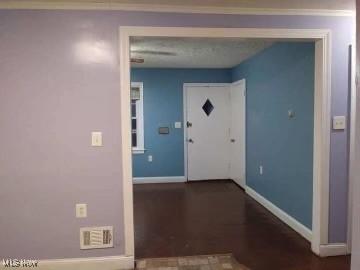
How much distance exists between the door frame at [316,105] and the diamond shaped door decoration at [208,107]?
3.21 metres

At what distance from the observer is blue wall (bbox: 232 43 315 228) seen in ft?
10.5

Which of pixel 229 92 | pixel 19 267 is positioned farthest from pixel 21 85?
pixel 229 92

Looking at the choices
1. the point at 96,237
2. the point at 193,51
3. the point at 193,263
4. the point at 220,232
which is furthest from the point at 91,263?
the point at 193,51

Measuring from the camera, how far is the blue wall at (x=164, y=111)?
19.1 feet

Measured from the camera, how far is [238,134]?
5469mm

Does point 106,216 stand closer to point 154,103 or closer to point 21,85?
point 21,85

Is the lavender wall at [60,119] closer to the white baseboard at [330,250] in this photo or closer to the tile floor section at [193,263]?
the tile floor section at [193,263]

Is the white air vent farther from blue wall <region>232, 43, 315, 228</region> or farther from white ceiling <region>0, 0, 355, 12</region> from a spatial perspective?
blue wall <region>232, 43, 315, 228</region>

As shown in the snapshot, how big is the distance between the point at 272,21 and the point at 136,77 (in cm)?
362

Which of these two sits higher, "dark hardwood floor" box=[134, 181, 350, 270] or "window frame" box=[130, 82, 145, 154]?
"window frame" box=[130, 82, 145, 154]

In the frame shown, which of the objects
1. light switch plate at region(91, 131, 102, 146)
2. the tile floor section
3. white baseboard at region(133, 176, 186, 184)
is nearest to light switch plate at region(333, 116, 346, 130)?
the tile floor section

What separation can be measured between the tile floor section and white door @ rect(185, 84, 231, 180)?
124 inches

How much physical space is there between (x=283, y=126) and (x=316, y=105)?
38.2 inches

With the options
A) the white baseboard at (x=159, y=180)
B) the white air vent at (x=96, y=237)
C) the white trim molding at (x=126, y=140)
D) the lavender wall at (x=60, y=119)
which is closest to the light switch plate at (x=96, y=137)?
the lavender wall at (x=60, y=119)
